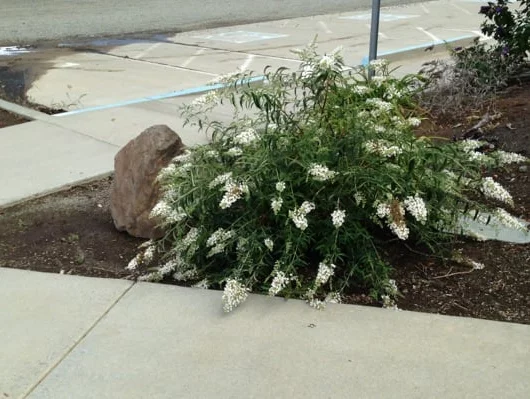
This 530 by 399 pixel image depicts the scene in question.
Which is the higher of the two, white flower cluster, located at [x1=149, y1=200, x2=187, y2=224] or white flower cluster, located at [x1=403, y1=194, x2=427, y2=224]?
white flower cluster, located at [x1=403, y1=194, x2=427, y2=224]

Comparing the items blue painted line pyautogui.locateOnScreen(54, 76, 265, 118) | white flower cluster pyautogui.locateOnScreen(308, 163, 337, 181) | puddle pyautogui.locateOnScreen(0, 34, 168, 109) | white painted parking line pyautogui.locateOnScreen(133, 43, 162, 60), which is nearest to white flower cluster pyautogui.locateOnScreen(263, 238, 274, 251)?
white flower cluster pyautogui.locateOnScreen(308, 163, 337, 181)

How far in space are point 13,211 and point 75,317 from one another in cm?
182

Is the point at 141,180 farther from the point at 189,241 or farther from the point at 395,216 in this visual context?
the point at 395,216

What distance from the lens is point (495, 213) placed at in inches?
148

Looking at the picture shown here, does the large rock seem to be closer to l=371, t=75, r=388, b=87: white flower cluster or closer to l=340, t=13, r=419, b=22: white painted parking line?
l=371, t=75, r=388, b=87: white flower cluster

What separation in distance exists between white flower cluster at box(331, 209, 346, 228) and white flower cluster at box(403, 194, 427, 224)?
0.34 meters

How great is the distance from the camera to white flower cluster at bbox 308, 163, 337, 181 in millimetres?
3502

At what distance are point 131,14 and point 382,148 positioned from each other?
15.5m

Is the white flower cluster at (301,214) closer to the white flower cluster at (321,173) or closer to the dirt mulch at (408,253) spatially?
the white flower cluster at (321,173)

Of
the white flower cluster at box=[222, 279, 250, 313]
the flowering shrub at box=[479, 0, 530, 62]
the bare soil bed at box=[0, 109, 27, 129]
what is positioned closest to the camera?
the white flower cluster at box=[222, 279, 250, 313]

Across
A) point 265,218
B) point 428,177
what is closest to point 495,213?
point 428,177

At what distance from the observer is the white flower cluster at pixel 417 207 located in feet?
11.4

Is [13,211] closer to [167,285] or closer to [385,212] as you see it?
[167,285]

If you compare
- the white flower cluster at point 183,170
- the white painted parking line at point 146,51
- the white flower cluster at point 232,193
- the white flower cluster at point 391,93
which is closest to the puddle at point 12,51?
the white painted parking line at point 146,51
